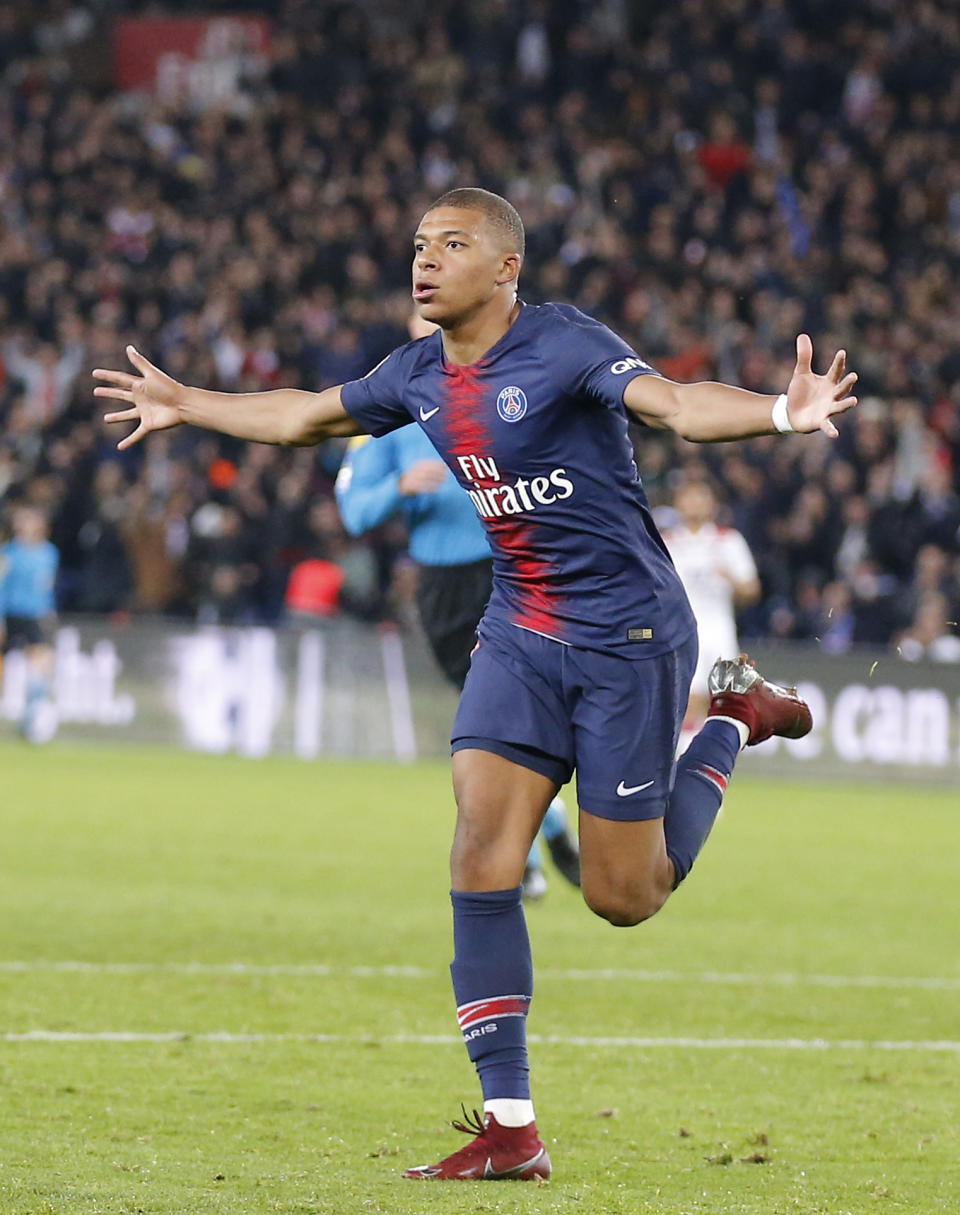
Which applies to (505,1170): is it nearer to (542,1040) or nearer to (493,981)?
(493,981)

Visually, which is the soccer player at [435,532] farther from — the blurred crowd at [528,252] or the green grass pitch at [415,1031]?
the blurred crowd at [528,252]

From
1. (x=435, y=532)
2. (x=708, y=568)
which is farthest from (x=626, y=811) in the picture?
(x=708, y=568)

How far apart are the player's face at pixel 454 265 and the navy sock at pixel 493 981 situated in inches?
54.4

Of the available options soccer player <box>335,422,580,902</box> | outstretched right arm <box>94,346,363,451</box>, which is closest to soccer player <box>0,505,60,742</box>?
soccer player <box>335,422,580,902</box>

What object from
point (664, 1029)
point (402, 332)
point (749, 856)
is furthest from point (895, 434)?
point (664, 1029)

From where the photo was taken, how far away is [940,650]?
18.2 m

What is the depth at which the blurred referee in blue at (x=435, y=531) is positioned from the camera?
9062 mm

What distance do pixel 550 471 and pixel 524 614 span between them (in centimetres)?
39

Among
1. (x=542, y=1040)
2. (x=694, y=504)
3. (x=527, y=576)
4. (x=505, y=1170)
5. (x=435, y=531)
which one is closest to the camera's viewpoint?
(x=505, y=1170)

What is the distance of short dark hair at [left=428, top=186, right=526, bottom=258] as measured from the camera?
16.3 ft

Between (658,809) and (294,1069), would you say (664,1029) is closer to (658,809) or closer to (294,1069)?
(294,1069)

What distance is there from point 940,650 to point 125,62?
59.2 ft

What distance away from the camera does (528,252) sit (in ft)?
75.0

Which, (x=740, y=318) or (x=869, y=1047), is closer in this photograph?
(x=869, y=1047)
